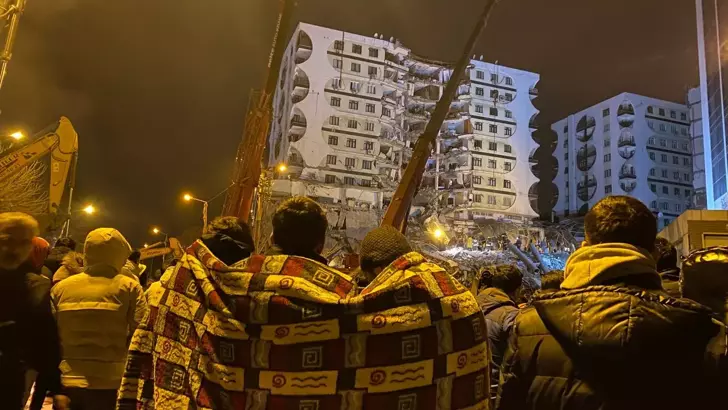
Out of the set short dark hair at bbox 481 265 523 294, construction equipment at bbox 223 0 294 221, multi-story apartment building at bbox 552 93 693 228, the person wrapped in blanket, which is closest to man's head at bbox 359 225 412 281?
the person wrapped in blanket

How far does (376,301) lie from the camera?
7.00ft

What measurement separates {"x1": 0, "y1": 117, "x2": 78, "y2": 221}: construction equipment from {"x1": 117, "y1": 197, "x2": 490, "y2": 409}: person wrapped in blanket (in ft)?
57.2

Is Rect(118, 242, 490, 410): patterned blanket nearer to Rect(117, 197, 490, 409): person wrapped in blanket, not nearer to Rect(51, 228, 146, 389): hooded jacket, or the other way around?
Rect(117, 197, 490, 409): person wrapped in blanket

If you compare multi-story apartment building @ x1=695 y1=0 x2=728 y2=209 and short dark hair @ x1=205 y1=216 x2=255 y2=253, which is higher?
multi-story apartment building @ x1=695 y1=0 x2=728 y2=209

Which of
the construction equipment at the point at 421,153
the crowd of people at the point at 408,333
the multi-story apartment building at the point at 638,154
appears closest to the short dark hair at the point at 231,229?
the crowd of people at the point at 408,333

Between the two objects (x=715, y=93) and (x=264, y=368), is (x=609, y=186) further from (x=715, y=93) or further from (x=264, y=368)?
(x=264, y=368)

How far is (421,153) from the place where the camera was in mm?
9148

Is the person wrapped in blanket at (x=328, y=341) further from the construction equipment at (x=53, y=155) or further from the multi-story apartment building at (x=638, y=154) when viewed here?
the multi-story apartment building at (x=638, y=154)

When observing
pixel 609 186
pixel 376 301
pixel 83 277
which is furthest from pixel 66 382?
→ pixel 609 186

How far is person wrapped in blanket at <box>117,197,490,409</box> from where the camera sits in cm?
211

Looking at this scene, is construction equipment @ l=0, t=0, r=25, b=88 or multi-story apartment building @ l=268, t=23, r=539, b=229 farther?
multi-story apartment building @ l=268, t=23, r=539, b=229

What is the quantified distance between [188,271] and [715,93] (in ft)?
141

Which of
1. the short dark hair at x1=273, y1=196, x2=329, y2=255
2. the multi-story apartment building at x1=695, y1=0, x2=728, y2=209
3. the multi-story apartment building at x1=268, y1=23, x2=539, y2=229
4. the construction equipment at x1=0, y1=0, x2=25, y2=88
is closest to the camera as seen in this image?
the short dark hair at x1=273, y1=196, x2=329, y2=255

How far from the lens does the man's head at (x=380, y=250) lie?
8.12 feet
